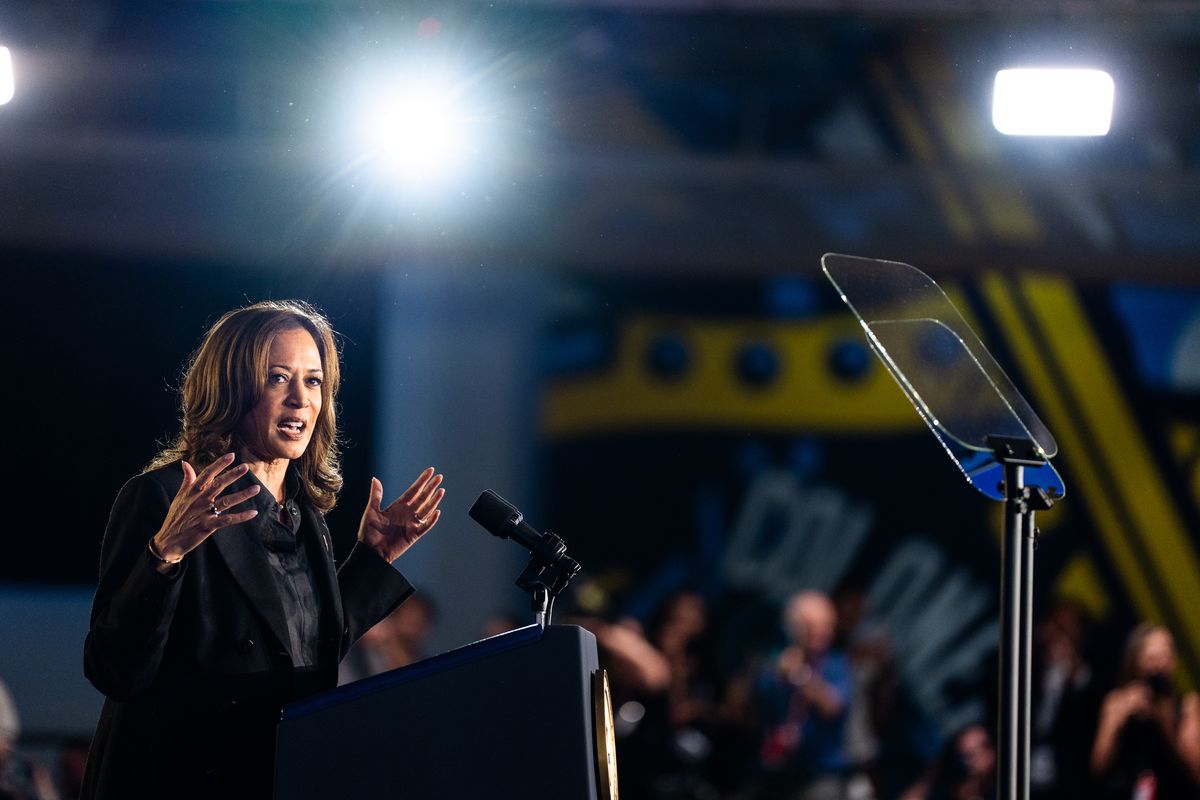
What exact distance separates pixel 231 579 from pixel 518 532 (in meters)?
0.32

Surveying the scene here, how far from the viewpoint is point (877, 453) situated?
566cm

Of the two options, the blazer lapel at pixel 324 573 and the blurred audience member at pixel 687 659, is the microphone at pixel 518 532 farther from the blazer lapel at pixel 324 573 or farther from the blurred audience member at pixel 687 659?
the blurred audience member at pixel 687 659

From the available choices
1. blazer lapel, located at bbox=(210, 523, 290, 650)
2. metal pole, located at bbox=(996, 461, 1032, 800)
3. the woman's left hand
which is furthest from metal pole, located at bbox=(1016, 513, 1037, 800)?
blazer lapel, located at bbox=(210, 523, 290, 650)

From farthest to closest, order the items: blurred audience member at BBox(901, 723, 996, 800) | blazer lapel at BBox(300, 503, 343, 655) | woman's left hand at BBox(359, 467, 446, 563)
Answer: blurred audience member at BBox(901, 723, 996, 800)
woman's left hand at BBox(359, 467, 446, 563)
blazer lapel at BBox(300, 503, 343, 655)

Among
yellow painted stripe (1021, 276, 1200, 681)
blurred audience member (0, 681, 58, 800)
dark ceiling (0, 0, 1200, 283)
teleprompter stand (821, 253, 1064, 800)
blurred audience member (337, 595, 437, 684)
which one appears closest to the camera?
teleprompter stand (821, 253, 1064, 800)

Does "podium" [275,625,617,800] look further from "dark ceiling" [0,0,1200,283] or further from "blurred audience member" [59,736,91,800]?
"blurred audience member" [59,736,91,800]

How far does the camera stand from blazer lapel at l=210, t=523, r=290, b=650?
1429mm

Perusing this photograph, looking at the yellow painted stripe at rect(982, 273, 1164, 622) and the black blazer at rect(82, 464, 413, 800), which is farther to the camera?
the yellow painted stripe at rect(982, 273, 1164, 622)

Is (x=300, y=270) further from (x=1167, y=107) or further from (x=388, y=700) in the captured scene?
(x=1167, y=107)

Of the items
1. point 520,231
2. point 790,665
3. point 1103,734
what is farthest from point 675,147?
point 1103,734

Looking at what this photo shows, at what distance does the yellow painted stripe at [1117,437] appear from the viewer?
545cm

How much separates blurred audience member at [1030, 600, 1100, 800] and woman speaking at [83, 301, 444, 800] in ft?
11.1

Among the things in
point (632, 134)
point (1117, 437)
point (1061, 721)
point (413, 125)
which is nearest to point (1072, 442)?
point (1117, 437)

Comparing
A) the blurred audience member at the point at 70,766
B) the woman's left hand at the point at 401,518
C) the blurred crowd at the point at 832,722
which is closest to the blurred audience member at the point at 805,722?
the blurred crowd at the point at 832,722
